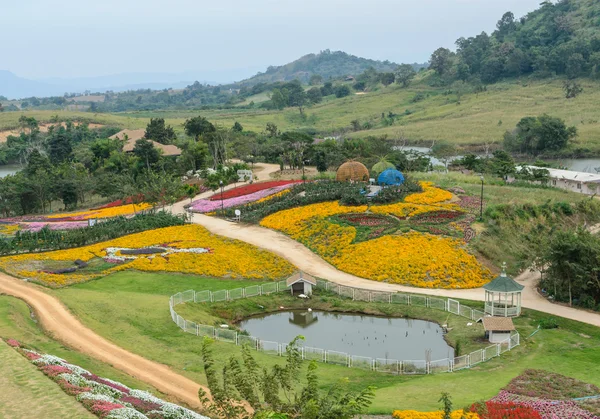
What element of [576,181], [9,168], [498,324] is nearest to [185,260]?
[498,324]

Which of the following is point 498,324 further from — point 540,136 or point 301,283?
point 540,136

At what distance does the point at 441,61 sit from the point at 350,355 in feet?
555

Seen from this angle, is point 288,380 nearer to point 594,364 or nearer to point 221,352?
point 221,352

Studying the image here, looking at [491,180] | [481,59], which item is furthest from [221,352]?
[481,59]

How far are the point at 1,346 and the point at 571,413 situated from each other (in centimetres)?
2284

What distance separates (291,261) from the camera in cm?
4684

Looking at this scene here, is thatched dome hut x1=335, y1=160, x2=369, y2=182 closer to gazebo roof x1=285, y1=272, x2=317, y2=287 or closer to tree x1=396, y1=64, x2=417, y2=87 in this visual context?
gazebo roof x1=285, y1=272, x2=317, y2=287

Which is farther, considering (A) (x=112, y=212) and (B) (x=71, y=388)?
(A) (x=112, y=212)

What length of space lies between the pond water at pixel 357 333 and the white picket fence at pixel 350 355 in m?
1.89

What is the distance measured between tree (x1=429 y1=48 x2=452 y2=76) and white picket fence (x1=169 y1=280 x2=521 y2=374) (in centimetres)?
15757

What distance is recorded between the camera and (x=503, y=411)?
74.5 feet

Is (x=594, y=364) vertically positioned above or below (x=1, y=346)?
below

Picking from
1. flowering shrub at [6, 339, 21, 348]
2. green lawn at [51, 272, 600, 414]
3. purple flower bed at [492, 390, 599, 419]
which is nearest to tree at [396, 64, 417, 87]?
green lawn at [51, 272, 600, 414]

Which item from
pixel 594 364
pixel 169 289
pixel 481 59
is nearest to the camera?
pixel 594 364
